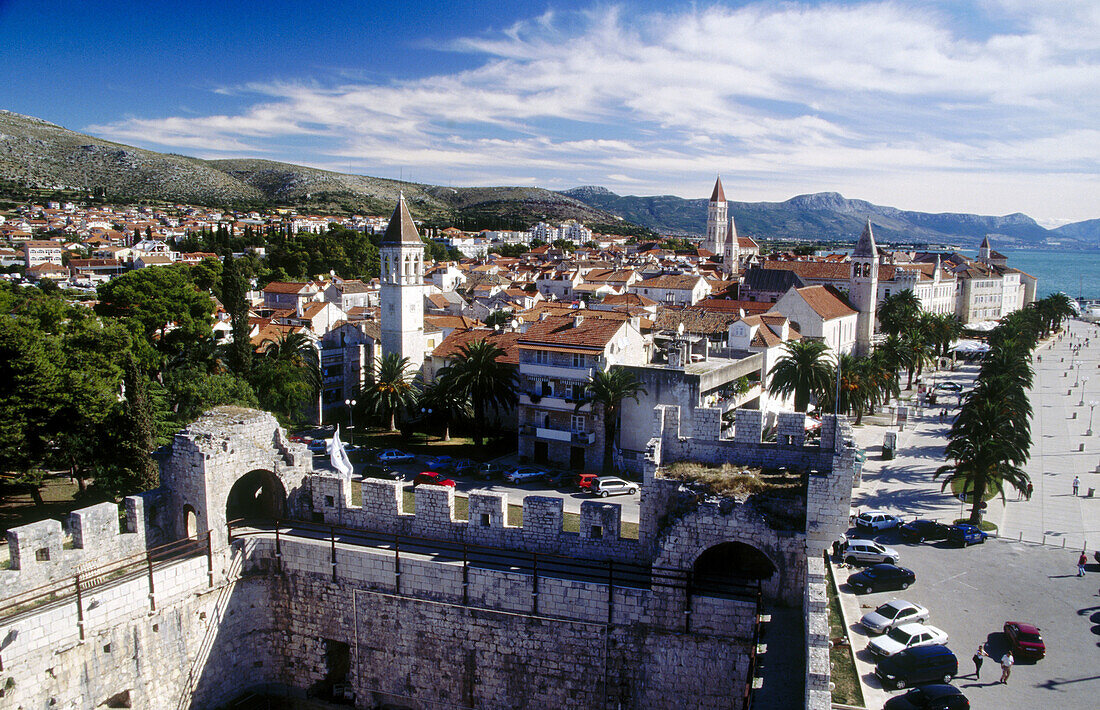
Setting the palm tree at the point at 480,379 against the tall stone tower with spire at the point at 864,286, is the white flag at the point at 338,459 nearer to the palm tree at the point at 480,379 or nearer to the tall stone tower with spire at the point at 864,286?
the palm tree at the point at 480,379

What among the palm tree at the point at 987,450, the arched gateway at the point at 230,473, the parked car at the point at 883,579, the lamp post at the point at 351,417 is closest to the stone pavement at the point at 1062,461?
the palm tree at the point at 987,450

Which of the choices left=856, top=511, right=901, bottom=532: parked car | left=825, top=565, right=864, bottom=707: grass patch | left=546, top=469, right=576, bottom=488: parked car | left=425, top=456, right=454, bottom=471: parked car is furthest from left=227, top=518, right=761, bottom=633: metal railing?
left=425, top=456, right=454, bottom=471: parked car

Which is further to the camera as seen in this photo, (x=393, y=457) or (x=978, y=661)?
(x=393, y=457)

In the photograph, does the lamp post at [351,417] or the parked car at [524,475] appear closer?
the parked car at [524,475]

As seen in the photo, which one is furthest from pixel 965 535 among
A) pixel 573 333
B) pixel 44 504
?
pixel 44 504

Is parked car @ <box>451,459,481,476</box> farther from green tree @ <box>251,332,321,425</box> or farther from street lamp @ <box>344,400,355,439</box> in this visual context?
street lamp @ <box>344,400,355,439</box>

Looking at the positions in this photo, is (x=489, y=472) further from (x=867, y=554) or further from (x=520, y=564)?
(x=520, y=564)
